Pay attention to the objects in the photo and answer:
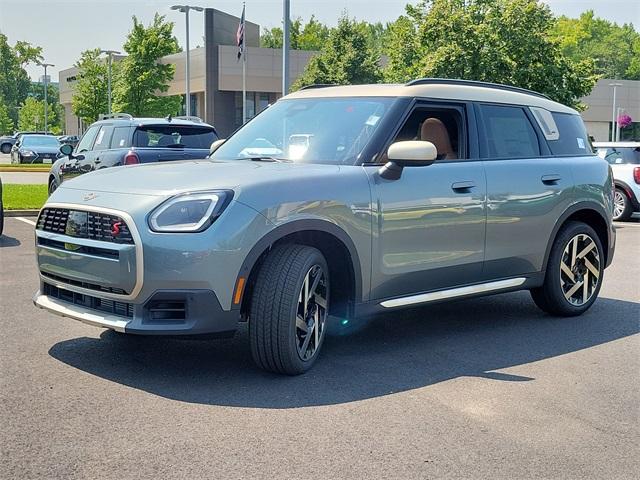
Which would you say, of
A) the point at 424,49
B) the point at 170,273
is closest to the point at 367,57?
the point at 424,49

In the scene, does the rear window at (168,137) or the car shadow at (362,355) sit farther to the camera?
the rear window at (168,137)

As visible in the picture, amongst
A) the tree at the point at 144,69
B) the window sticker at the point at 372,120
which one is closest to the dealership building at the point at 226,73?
the tree at the point at 144,69

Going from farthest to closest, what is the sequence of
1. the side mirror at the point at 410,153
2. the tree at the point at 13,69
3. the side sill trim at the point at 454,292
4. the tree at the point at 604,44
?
the tree at the point at 13,69, the tree at the point at 604,44, the side sill trim at the point at 454,292, the side mirror at the point at 410,153

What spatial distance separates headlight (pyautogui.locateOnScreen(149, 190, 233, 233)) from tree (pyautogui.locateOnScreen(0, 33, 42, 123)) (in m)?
124

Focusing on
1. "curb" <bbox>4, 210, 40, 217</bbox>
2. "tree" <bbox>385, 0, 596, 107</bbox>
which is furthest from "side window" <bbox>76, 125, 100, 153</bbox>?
"tree" <bbox>385, 0, 596, 107</bbox>

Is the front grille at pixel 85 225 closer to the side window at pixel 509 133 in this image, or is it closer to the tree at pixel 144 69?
the side window at pixel 509 133

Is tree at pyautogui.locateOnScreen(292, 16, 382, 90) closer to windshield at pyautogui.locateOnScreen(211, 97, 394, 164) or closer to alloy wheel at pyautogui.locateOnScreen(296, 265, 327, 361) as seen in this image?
windshield at pyautogui.locateOnScreen(211, 97, 394, 164)

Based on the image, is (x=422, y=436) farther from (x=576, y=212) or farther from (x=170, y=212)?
(x=576, y=212)

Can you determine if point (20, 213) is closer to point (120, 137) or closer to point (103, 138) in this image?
point (103, 138)

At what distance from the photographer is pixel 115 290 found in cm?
Answer: 466

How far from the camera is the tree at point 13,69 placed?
123 m

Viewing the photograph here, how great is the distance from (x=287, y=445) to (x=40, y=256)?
2.29 metres

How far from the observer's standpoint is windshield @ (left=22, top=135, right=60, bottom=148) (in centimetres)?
4100

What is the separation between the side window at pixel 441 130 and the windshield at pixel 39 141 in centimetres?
3810
